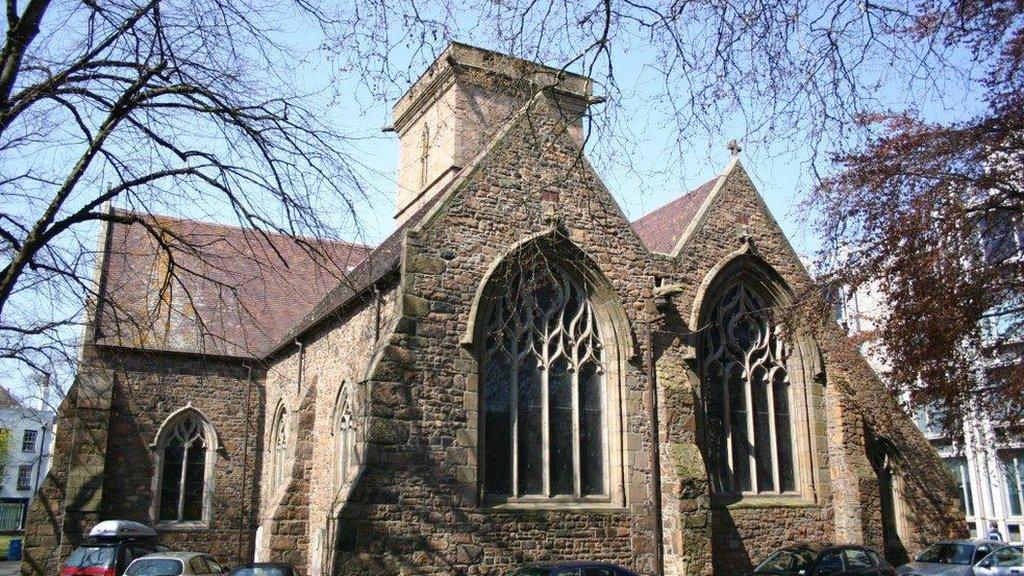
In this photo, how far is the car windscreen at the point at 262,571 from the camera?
13.6 meters

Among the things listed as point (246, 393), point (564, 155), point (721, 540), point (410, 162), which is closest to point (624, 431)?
point (721, 540)

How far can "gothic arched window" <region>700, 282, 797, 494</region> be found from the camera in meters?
17.8

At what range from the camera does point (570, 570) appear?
11.5 metres

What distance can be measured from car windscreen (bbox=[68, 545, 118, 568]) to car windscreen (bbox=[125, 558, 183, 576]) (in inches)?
58.9

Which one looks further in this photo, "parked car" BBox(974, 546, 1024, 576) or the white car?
"parked car" BBox(974, 546, 1024, 576)

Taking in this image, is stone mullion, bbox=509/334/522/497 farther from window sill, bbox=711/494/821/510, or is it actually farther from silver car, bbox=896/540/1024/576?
silver car, bbox=896/540/1024/576

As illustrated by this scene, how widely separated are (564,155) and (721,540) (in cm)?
813

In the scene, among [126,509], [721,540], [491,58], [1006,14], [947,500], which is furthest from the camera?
[126,509]

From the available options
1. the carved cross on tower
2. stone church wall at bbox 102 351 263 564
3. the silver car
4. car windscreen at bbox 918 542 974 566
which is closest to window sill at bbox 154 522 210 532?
stone church wall at bbox 102 351 263 564

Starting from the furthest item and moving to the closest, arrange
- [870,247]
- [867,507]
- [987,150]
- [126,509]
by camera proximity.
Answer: [126,509]
[867,507]
[870,247]
[987,150]

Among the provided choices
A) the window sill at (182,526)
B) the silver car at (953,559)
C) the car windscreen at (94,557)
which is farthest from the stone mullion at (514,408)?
the window sill at (182,526)

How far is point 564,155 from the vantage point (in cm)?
1698

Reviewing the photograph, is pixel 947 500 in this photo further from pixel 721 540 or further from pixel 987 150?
pixel 987 150

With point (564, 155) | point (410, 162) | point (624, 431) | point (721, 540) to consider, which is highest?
point (410, 162)
